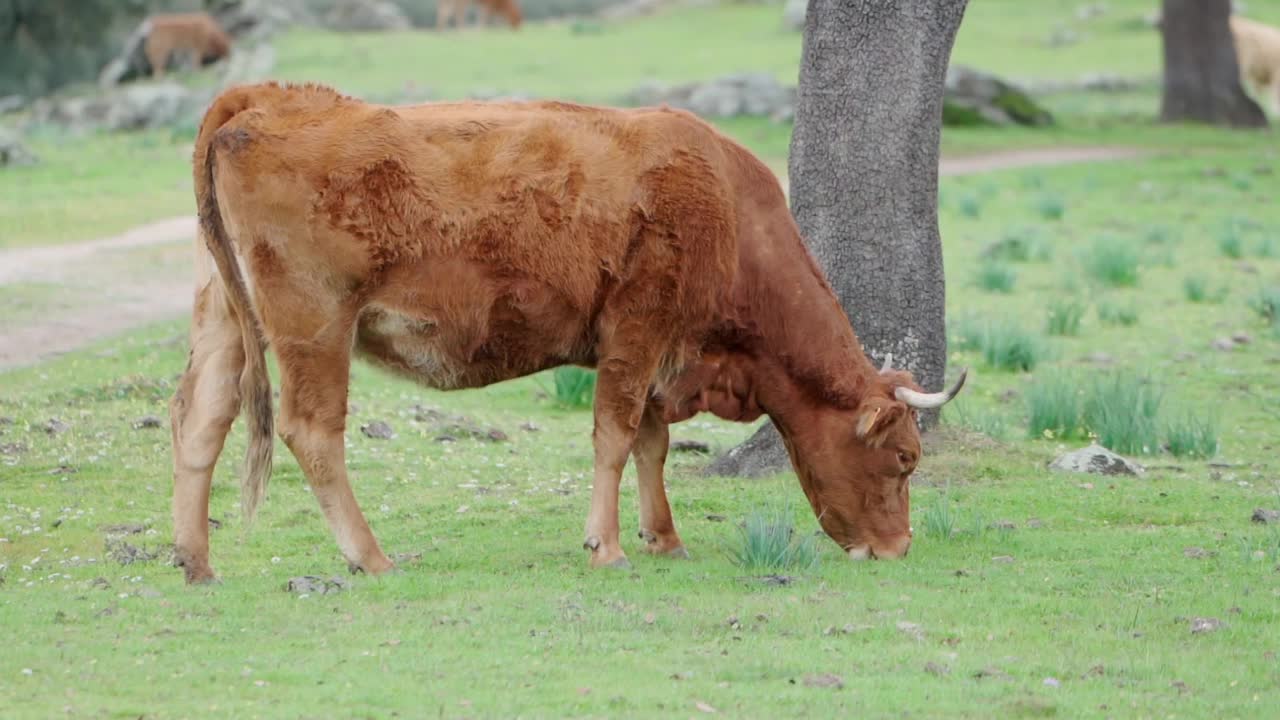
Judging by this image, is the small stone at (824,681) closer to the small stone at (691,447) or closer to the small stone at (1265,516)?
the small stone at (1265,516)

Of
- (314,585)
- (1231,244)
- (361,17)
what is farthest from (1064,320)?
(361,17)

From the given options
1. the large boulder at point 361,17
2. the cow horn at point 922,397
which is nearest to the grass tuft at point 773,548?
the cow horn at point 922,397

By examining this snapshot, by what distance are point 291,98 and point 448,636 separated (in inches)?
86.9

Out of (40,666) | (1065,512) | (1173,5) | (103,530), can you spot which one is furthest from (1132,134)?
(40,666)

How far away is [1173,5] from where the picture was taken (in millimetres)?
26859

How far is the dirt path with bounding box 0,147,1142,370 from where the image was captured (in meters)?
13.0

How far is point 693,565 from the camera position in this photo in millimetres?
7191

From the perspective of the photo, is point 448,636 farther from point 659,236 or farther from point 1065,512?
point 1065,512

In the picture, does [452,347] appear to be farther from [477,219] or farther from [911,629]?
[911,629]

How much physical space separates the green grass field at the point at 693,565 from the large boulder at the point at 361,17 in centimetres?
2778

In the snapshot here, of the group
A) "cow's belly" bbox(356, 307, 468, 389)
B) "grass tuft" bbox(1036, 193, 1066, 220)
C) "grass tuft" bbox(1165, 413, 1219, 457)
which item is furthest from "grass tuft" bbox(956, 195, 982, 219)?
"cow's belly" bbox(356, 307, 468, 389)

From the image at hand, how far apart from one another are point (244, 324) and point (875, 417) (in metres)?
2.54

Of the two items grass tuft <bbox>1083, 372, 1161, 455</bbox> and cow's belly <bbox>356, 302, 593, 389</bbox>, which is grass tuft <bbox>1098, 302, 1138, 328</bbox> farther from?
cow's belly <bbox>356, 302, 593, 389</bbox>

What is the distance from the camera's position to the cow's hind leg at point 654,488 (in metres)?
7.50
